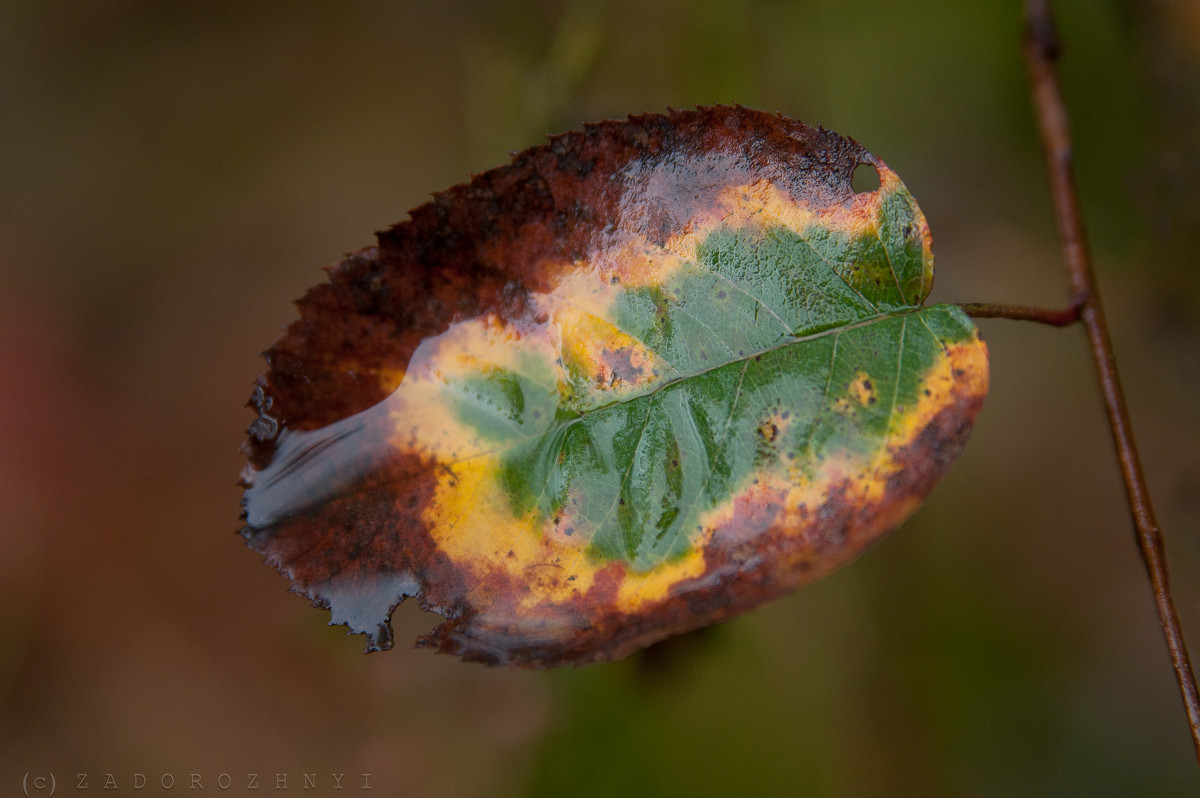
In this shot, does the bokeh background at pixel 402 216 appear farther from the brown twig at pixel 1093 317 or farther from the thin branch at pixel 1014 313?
the thin branch at pixel 1014 313

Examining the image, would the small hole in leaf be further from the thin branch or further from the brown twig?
the thin branch

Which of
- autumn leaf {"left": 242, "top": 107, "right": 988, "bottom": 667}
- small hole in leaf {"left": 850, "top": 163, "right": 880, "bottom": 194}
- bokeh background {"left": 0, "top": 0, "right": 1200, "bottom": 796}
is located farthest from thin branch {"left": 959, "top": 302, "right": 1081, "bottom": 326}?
bokeh background {"left": 0, "top": 0, "right": 1200, "bottom": 796}

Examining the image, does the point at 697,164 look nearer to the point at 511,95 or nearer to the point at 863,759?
the point at 511,95

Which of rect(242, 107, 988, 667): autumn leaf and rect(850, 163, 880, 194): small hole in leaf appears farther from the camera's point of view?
rect(850, 163, 880, 194): small hole in leaf

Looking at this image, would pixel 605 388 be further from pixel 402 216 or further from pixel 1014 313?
pixel 402 216

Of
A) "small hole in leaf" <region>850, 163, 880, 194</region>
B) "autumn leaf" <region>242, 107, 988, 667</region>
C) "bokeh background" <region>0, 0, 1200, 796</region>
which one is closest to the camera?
"autumn leaf" <region>242, 107, 988, 667</region>

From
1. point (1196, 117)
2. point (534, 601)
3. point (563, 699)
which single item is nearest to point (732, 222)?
point (534, 601)
